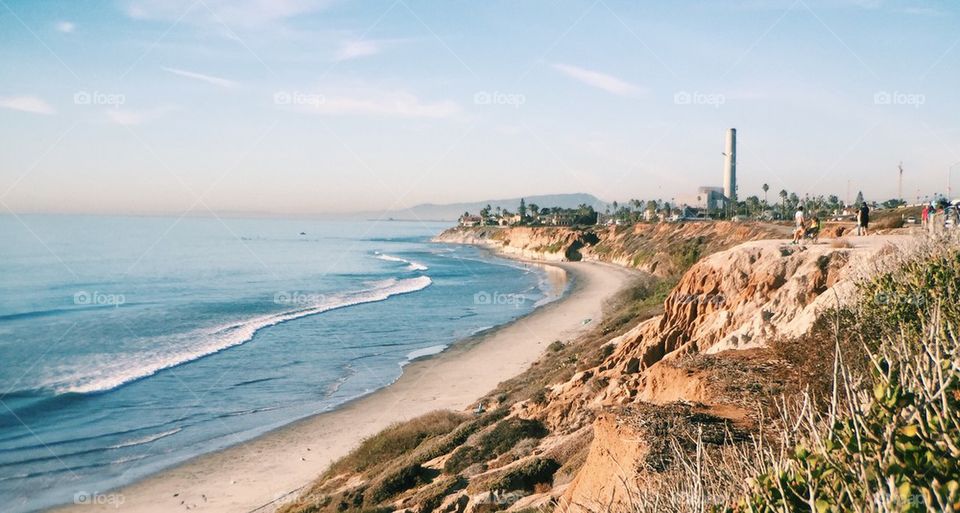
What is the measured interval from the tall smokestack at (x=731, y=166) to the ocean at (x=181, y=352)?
206ft

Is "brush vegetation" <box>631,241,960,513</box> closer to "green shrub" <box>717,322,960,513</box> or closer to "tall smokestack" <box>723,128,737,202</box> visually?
"green shrub" <box>717,322,960,513</box>

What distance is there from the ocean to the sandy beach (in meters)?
0.90

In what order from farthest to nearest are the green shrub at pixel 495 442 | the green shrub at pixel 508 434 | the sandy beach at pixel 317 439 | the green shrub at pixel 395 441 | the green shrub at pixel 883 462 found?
1. the green shrub at pixel 395 441
2. the sandy beach at pixel 317 439
3. the green shrub at pixel 508 434
4. the green shrub at pixel 495 442
5. the green shrub at pixel 883 462

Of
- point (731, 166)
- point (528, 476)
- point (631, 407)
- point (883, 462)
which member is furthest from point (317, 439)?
point (731, 166)

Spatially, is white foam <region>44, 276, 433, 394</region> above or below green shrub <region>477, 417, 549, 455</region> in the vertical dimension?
below

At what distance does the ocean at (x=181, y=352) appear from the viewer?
21.9m

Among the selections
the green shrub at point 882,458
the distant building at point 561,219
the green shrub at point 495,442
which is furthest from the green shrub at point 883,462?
the distant building at point 561,219

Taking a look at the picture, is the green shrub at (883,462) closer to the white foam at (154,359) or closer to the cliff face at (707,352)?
the cliff face at (707,352)

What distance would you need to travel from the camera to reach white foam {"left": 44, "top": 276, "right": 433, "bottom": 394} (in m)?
29.3

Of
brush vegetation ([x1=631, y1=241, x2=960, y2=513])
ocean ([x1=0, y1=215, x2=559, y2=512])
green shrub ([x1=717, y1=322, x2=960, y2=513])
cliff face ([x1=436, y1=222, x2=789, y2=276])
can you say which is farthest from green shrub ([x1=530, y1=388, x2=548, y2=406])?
cliff face ([x1=436, y1=222, x2=789, y2=276])

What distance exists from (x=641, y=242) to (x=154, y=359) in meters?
65.5

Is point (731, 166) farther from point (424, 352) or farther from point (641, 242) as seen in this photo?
point (424, 352)

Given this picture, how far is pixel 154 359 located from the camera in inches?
1332

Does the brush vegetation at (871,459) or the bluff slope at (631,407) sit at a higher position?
the brush vegetation at (871,459)
